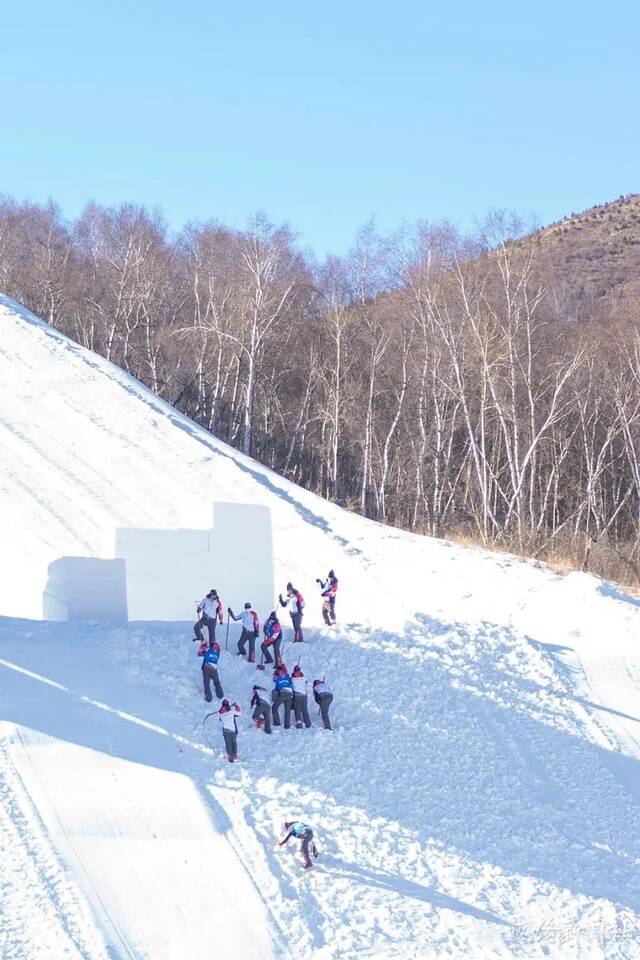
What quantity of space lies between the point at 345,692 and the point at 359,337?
2292 centimetres

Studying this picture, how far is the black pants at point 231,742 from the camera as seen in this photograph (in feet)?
47.3

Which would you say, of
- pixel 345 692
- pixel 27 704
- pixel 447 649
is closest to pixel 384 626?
pixel 447 649

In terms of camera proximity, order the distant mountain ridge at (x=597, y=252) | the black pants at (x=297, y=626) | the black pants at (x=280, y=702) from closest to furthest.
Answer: the black pants at (x=280, y=702) → the black pants at (x=297, y=626) → the distant mountain ridge at (x=597, y=252)

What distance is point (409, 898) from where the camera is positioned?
40.6ft

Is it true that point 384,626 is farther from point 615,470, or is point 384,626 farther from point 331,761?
point 615,470

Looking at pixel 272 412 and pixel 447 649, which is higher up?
pixel 272 412

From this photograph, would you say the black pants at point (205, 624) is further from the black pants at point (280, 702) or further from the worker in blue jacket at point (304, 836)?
the worker in blue jacket at point (304, 836)

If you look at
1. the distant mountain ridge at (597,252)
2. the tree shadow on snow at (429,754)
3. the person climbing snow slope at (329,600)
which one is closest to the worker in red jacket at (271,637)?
the tree shadow on snow at (429,754)

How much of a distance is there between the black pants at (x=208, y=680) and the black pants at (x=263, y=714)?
0.83m

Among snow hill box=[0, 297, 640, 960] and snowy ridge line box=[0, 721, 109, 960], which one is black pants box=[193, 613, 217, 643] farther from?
snowy ridge line box=[0, 721, 109, 960]

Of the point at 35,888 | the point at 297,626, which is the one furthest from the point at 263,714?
the point at 35,888

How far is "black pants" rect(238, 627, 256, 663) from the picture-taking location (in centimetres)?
1773

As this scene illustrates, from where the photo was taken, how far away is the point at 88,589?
18391 millimetres

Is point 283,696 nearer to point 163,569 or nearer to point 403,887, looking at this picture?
point 403,887
